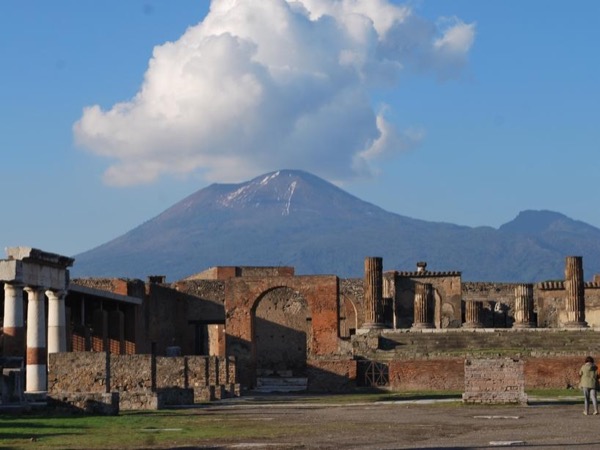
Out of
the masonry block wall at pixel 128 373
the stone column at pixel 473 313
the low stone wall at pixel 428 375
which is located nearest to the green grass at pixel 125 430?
the masonry block wall at pixel 128 373

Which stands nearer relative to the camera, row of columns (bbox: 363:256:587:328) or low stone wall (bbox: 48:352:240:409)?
low stone wall (bbox: 48:352:240:409)

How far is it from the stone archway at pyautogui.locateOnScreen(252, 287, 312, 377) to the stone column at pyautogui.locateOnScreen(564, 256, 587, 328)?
37.9 ft

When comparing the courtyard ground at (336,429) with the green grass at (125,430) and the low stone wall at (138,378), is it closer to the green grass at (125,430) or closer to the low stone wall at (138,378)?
the green grass at (125,430)

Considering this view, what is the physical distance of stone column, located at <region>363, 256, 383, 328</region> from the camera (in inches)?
2205

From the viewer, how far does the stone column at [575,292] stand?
56.0 metres

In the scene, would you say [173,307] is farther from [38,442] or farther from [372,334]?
[38,442]

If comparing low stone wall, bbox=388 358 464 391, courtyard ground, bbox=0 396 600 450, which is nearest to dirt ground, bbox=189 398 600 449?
courtyard ground, bbox=0 396 600 450

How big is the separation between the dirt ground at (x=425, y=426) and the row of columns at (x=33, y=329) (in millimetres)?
4613

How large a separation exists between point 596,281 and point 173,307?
19.8 m

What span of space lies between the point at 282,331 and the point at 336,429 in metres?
41.6

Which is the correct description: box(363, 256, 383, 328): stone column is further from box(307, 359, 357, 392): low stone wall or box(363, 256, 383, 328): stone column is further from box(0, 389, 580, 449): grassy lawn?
box(0, 389, 580, 449): grassy lawn

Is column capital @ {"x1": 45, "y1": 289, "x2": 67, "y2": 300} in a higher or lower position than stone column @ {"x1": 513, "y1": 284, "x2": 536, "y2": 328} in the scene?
lower

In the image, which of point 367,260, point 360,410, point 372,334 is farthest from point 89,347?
point 360,410

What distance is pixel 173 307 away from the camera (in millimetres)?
60594
